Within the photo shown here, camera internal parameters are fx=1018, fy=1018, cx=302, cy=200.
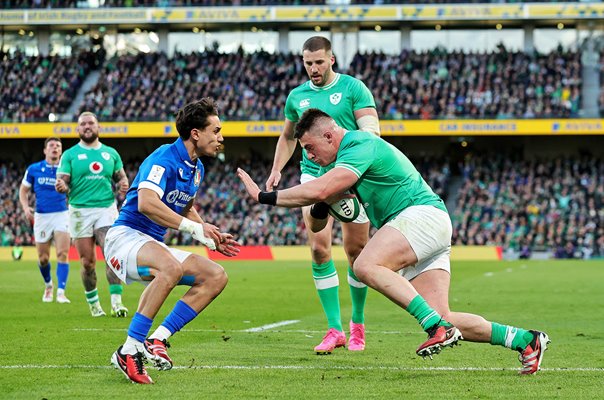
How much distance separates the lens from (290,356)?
29.3 ft

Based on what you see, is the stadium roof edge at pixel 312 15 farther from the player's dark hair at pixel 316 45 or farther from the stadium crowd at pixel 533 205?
the player's dark hair at pixel 316 45

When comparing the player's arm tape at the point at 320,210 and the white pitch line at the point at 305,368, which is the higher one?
the player's arm tape at the point at 320,210

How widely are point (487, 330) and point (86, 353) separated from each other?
368 centimetres

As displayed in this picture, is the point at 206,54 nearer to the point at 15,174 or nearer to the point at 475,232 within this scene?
the point at 15,174

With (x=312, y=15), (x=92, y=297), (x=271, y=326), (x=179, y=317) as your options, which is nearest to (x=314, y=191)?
(x=179, y=317)

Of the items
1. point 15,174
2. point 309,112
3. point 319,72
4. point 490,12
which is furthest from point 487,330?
point 15,174

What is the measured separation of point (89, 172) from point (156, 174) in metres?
6.33

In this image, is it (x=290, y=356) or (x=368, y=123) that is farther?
(x=368, y=123)

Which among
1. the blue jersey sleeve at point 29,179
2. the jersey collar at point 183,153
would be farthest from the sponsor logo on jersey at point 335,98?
the blue jersey sleeve at point 29,179

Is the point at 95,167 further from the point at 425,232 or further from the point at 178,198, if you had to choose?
the point at 425,232

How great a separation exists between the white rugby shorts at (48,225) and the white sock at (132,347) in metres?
9.58

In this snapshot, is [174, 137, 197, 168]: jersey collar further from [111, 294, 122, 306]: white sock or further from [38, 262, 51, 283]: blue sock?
[38, 262, 51, 283]: blue sock

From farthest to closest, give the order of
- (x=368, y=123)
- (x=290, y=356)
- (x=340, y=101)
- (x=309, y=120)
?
(x=340, y=101), (x=368, y=123), (x=290, y=356), (x=309, y=120)

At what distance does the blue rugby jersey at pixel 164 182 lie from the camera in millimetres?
7656
